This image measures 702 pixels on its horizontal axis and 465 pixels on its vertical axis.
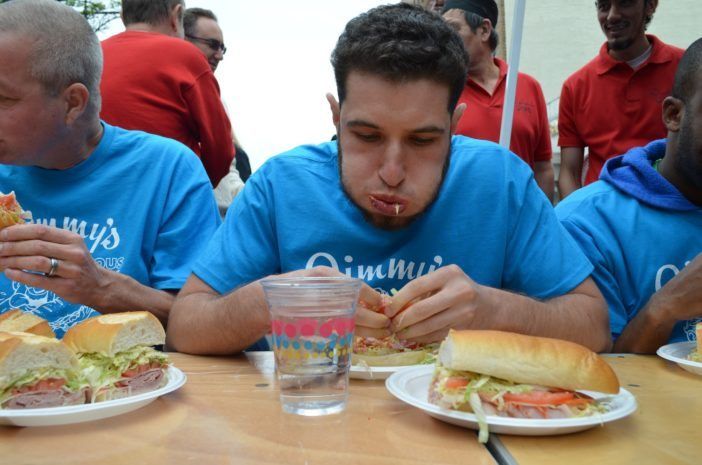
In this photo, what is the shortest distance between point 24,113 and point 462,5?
3307mm

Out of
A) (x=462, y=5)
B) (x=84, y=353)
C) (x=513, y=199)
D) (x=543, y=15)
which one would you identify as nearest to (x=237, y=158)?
(x=462, y=5)

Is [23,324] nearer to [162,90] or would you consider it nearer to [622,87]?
[162,90]

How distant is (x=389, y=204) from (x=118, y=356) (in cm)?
80

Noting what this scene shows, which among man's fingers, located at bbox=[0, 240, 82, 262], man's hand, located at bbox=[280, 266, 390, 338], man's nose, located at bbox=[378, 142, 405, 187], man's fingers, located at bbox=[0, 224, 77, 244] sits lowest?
man's hand, located at bbox=[280, 266, 390, 338]

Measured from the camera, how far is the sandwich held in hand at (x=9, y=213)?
6.57ft

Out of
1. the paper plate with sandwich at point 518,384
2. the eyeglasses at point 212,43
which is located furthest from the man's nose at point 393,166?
the eyeglasses at point 212,43

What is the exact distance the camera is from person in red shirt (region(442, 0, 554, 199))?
4.52m

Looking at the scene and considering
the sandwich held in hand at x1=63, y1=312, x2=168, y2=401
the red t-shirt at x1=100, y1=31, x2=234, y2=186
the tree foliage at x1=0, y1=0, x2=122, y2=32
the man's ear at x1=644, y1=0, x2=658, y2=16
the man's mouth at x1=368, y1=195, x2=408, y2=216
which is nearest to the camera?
the sandwich held in hand at x1=63, y1=312, x2=168, y2=401

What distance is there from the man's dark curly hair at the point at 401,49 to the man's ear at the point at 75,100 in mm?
1023

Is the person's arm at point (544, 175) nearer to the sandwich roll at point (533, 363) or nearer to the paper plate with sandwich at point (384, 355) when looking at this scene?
the paper plate with sandwich at point (384, 355)

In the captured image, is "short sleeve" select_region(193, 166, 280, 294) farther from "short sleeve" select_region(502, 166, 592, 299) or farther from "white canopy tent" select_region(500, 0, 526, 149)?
"white canopy tent" select_region(500, 0, 526, 149)

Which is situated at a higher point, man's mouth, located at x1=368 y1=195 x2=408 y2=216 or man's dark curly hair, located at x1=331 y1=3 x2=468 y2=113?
man's dark curly hair, located at x1=331 y1=3 x2=468 y2=113

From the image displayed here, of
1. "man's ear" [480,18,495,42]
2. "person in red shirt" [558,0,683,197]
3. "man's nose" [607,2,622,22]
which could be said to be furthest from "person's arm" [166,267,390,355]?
"man's nose" [607,2,622,22]

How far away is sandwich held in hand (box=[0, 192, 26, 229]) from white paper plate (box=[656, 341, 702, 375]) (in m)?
1.83
